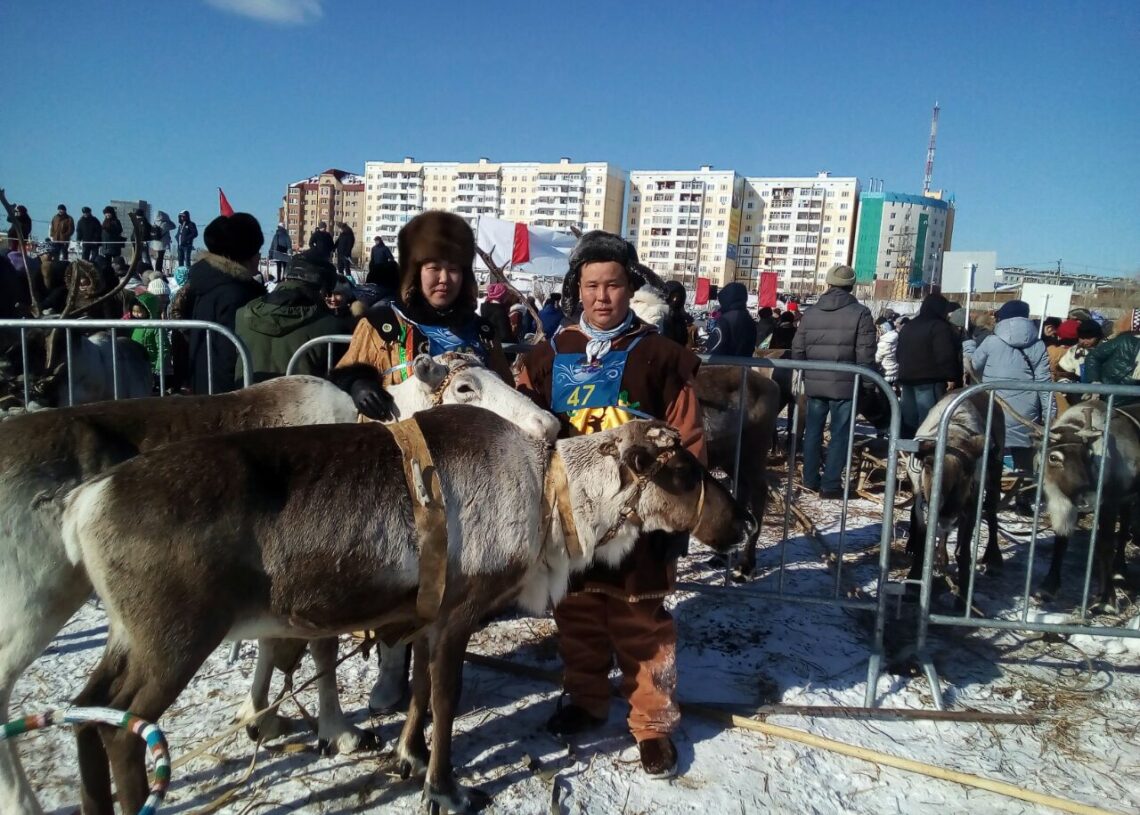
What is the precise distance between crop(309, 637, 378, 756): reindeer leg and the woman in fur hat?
4.06 ft

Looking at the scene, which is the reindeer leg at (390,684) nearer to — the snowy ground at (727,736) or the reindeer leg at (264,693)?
the snowy ground at (727,736)

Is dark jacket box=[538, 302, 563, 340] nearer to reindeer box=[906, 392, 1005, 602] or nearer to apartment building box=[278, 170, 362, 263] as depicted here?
reindeer box=[906, 392, 1005, 602]

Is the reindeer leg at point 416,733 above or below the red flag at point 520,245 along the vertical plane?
below

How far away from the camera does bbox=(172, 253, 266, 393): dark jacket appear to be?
5.09 m

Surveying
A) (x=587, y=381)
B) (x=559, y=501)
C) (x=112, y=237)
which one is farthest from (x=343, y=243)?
(x=559, y=501)

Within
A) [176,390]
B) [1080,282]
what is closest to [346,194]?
[1080,282]

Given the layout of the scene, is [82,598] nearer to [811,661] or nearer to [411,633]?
[411,633]

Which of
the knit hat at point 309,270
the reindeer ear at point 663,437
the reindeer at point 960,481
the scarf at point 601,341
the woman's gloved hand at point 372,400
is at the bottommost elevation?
the reindeer at point 960,481

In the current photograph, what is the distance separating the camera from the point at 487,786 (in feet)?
9.93

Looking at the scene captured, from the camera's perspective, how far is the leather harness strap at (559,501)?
2.76 meters

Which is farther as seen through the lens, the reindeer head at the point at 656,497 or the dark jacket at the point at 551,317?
the dark jacket at the point at 551,317

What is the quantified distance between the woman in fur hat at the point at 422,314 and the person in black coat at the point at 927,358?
6539 mm

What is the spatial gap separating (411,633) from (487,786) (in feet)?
2.94

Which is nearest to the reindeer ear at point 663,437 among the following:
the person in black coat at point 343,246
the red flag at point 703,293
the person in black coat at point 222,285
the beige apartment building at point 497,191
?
the person in black coat at point 222,285
